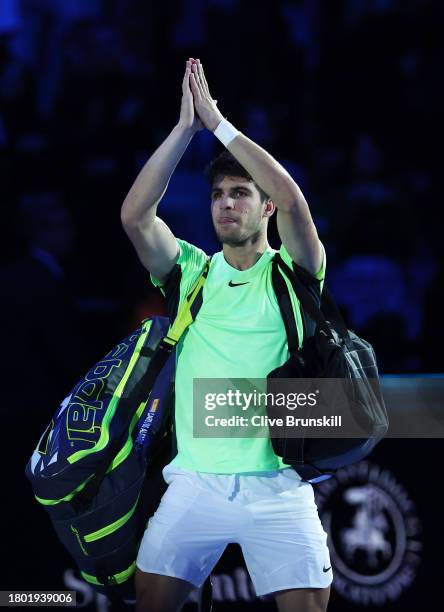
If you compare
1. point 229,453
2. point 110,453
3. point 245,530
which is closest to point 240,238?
point 229,453

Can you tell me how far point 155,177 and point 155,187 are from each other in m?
0.04

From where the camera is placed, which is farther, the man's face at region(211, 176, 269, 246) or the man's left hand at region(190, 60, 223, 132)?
the man's face at region(211, 176, 269, 246)

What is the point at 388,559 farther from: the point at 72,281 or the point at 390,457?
the point at 72,281

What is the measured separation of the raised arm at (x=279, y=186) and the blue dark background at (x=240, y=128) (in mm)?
2433

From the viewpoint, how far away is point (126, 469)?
142 inches

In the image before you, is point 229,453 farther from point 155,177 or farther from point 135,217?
point 155,177

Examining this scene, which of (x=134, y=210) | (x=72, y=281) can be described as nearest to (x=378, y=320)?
(x=72, y=281)

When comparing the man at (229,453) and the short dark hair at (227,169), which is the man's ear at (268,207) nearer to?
the short dark hair at (227,169)

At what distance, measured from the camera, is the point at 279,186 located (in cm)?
352

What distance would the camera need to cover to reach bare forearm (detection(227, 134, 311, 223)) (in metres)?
3.51

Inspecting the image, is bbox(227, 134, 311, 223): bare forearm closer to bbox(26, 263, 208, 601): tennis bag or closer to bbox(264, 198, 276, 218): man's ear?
bbox(264, 198, 276, 218): man's ear

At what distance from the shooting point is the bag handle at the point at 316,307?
354 centimetres

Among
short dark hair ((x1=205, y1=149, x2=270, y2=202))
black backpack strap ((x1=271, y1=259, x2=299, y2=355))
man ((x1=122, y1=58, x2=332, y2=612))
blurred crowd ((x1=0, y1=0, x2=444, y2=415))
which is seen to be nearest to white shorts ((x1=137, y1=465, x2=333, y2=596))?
man ((x1=122, y1=58, x2=332, y2=612))

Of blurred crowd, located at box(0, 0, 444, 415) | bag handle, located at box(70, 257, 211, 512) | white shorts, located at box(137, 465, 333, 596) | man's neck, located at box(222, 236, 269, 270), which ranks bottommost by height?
white shorts, located at box(137, 465, 333, 596)
